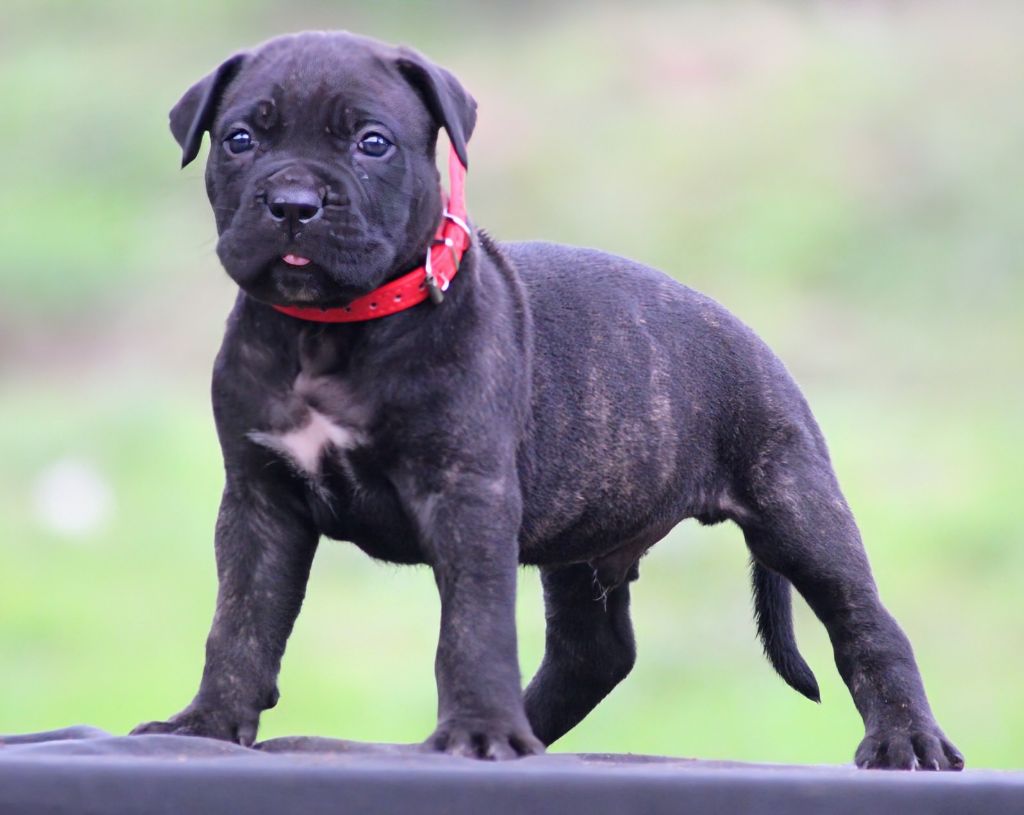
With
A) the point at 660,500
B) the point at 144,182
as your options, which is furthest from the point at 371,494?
the point at 144,182

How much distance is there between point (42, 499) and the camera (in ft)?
44.7

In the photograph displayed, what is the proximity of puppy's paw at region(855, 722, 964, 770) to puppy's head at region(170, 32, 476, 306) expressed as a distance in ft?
3.95

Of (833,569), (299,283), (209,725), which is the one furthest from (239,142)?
(833,569)

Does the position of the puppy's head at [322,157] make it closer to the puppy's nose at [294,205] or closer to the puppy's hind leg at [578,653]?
the puppy's nose at [294,205]

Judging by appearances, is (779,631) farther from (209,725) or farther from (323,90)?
(323,90)

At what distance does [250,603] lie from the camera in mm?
3332

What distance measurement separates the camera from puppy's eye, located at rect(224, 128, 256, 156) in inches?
125

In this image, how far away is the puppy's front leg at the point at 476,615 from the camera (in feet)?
10.2

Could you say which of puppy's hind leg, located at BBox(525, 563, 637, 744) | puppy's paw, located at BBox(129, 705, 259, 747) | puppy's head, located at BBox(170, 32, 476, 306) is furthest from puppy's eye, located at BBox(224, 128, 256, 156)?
puppy's hind leg, located at BBox(525, 563, 637, 744)

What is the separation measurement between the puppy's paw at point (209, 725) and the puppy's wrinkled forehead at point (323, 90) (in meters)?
0.98

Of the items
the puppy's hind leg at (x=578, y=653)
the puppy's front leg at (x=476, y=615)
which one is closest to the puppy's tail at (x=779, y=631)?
the puppy's hind leg at (x=578, y=653)

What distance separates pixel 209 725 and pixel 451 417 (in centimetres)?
66

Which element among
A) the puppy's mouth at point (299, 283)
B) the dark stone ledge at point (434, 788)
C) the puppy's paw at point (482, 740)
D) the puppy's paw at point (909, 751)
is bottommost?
the dark stone ledge at point (434, 788)

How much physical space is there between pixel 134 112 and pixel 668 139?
4.13 metres
